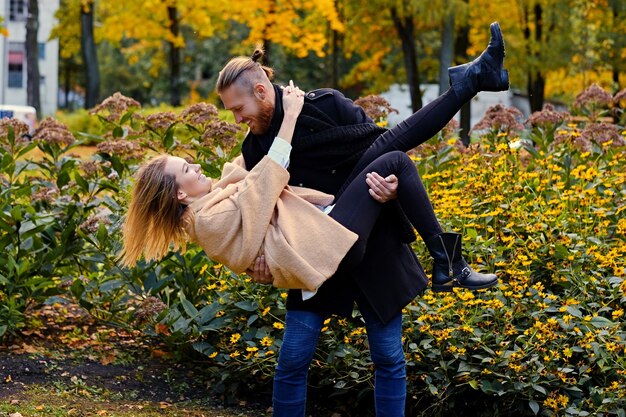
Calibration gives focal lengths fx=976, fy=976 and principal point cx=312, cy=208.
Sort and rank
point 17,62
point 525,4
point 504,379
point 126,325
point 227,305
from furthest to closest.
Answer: point 17,62
point 525,4
point 126,325
point 227,305
point 504,379

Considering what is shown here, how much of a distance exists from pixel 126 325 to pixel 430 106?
2657 millimetres

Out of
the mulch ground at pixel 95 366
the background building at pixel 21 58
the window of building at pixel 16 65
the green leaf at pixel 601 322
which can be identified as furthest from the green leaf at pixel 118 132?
the window of building at pixel 16 65

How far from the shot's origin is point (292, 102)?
377 cm

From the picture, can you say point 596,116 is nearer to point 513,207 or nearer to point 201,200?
point 513,207

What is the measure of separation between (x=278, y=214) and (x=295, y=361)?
1.90 ft

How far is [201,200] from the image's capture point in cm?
381

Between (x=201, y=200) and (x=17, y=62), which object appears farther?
(x=17, y=62)

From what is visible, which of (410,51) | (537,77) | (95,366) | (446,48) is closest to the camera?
(95,366)

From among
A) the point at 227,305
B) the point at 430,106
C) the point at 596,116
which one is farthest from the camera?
the point at 596,116

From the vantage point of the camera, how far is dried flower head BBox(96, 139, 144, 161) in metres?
5.63

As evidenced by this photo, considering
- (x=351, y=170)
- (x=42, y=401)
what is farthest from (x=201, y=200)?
(x=42, y=401)

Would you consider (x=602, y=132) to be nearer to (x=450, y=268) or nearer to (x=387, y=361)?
(x=450, y=268)

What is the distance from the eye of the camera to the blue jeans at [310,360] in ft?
12.4

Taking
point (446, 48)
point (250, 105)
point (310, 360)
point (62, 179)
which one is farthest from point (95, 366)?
point (446, 48)
